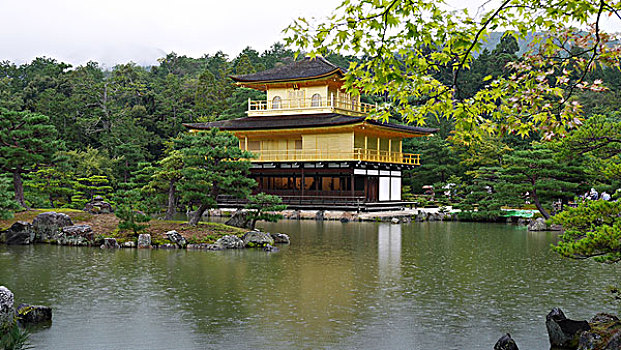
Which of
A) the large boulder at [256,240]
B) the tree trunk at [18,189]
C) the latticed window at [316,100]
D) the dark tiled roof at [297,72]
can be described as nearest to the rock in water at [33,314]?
the large boulder at [256,240]

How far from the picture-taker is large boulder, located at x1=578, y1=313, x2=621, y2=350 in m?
6.73

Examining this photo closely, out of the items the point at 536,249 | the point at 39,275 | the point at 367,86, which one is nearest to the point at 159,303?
the point at 39,275

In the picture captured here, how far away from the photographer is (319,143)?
115ft

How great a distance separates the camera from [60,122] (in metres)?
41.8

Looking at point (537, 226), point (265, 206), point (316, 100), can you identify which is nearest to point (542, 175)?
point (537, 226)

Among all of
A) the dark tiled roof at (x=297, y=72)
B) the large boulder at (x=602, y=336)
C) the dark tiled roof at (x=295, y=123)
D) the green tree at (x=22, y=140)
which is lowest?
the large boulder at (x=602, y=336)

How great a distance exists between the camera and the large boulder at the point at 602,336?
6.73 m

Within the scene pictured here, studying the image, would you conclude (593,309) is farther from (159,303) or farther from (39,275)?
(39,275)

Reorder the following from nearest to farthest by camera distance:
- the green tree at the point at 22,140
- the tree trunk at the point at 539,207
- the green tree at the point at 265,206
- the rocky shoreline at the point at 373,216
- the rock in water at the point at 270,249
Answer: the rock in water at the point at 270,249
the green tree at the point at 265,206
the green tree at the point at 22,140
the tree trunk at the point at 539,207
the rocky shoreline at the point at 373,216

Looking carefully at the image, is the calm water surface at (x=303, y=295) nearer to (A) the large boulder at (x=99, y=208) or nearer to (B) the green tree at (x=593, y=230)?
(B) the green tree at (x=593, y=230)

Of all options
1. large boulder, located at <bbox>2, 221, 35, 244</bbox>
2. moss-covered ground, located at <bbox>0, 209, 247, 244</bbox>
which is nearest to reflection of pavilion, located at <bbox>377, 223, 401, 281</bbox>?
moss-covered ground, located at <bbox>0, 209, 247, 244</bbox>

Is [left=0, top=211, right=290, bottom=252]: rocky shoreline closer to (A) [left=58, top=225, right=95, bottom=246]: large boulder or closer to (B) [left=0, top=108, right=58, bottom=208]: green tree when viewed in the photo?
(A) [left=58, top=225, right=95, bottom=246]: large boulder

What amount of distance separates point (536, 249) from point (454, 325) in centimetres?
1061

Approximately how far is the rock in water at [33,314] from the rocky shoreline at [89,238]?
8191 millimetres
